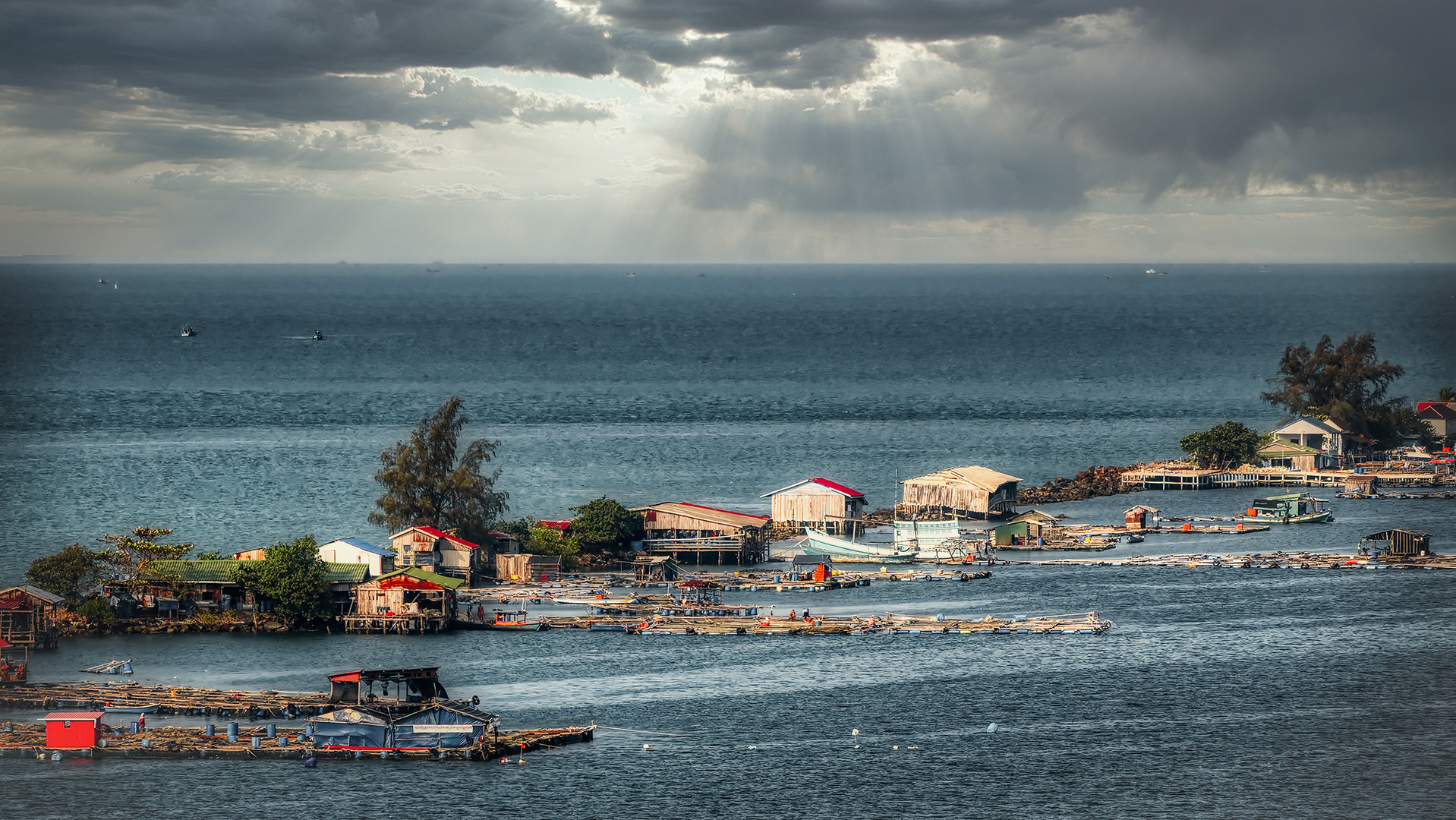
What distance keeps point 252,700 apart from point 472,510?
1371 inches

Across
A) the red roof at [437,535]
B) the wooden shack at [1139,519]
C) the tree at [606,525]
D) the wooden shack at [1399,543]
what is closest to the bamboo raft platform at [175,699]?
the red roof at [437,535]

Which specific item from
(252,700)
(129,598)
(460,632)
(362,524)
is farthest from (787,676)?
(362,524)

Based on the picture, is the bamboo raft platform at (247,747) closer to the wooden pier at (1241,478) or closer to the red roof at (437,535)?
the red roof at (437,535)

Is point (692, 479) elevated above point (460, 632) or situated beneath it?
elevated above

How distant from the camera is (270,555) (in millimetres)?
88250

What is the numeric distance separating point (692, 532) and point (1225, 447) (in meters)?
63.2

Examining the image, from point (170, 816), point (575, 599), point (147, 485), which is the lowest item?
point (170, 816)

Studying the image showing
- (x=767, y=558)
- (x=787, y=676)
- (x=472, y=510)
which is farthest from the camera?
(x=767, y=558)

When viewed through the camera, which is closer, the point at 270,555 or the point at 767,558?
the point at 270,555

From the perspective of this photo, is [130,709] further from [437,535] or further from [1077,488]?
[1077,488]

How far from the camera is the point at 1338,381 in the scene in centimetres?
15725

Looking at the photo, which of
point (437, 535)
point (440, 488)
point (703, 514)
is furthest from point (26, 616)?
point (703, 514)

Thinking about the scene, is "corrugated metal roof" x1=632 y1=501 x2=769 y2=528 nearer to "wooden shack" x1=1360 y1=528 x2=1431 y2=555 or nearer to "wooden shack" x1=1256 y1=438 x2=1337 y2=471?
"wooden shack" x1=1360 y1=528 x2=1431 y2=555

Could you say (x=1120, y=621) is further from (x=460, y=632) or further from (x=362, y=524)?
(x=362, y=524)
